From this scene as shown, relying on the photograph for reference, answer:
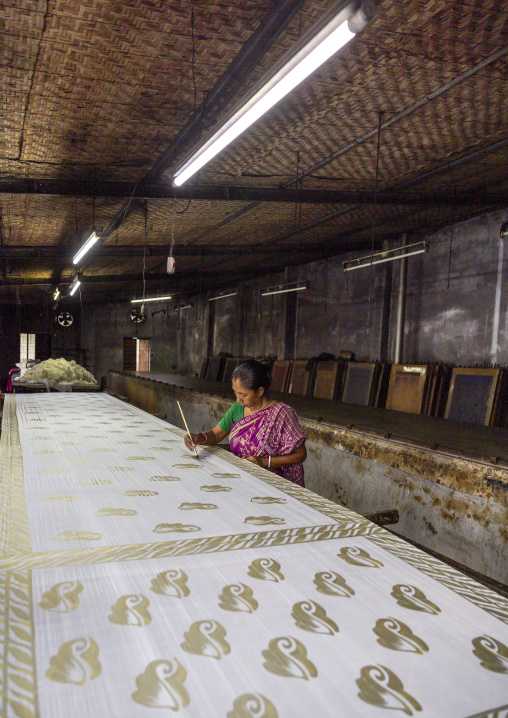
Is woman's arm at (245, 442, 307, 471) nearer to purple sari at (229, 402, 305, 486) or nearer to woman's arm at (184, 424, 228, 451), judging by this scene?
purple sari at (229, 402, 305, 486)

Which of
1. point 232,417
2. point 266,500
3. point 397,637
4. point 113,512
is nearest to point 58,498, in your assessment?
point 113,512

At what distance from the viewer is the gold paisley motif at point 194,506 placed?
1636mm

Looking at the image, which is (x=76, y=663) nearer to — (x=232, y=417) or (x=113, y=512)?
(x=113, y=512)

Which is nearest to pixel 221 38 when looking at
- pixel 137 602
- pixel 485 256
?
pixel 137 602

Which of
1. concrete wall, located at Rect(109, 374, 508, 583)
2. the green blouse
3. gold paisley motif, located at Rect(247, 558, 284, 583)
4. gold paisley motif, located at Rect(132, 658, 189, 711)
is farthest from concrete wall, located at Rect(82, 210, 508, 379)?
gold paisley motif, located at Rect(132, 658, 189, 711)

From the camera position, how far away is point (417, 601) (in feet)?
3.54

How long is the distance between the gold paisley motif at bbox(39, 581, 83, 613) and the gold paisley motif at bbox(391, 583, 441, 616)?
0.71 metres

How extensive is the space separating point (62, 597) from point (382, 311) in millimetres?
8829

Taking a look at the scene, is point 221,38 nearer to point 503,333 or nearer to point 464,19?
point 464,19

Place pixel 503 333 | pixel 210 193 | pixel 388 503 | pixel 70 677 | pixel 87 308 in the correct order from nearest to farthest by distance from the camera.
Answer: pixel 70 677
pixel 388 503
pixel 210 193
pixel 503 333
pixel 87 308

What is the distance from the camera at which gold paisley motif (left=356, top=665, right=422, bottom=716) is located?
75cm

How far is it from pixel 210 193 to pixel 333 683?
234 inches

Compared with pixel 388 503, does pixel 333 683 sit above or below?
above

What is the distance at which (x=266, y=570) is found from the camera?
1.19m
